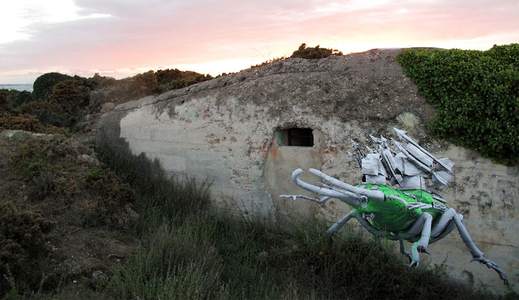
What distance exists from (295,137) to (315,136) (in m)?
0.66

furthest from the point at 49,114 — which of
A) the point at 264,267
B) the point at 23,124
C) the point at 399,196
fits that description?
the point at 399,196

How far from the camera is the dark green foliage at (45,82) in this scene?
18031 millimetres

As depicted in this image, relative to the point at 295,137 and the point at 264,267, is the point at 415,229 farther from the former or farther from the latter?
the point at 295,137

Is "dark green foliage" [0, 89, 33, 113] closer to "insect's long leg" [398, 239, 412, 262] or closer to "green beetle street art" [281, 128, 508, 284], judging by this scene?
"green beetle street art" [281, 128, 508, 284]

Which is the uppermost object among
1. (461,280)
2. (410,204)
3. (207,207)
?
(410,204)

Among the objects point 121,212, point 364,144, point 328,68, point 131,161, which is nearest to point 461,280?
point 364,144

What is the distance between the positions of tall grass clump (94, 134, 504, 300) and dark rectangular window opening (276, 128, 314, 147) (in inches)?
57.1

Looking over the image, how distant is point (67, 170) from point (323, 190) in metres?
5.82

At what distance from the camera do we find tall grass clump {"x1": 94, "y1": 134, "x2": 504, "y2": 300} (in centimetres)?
651

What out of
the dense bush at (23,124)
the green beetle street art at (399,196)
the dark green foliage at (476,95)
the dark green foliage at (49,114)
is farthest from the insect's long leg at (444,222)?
the dark green foliage at (49,114)

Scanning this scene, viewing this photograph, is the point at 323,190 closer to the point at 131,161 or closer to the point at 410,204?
the point at 410,204

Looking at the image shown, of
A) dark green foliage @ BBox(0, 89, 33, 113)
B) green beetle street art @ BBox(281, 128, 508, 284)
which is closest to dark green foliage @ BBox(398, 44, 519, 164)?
green beetle street art @ BBox(281, 128, 508, 284)

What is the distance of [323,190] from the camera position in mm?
6359

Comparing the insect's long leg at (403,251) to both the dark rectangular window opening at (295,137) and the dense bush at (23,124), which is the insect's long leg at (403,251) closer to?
the dark rectangular window opening at (295,137)
